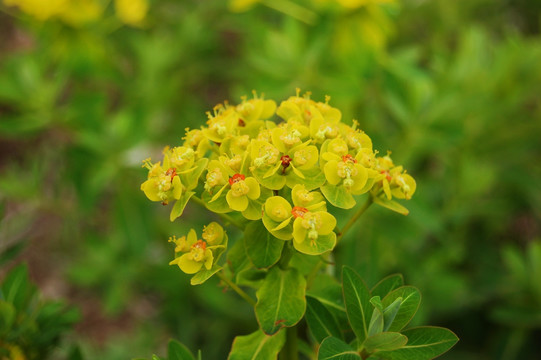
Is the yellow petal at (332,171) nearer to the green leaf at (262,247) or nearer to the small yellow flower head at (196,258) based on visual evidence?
the green leaf at (262,247)

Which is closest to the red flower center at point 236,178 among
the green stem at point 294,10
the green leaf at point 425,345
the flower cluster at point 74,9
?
the green leaf at point 425,345

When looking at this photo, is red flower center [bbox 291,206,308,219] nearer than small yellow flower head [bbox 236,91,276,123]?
Yes

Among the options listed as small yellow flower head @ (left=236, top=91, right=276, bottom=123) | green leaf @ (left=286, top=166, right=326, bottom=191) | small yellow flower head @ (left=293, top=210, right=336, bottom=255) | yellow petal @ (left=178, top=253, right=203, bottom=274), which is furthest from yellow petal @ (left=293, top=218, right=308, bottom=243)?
small yellow flower head @ (left=236, top=91, right=276, bottom=123)

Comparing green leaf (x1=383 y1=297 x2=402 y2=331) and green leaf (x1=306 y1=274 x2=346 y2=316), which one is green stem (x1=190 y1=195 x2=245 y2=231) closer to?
green leaf (x1=306 y1=274 x2=346 y2=316)

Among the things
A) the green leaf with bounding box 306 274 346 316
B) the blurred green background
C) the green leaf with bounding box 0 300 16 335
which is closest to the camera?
the green leaf with bounding box 306 274 346 316

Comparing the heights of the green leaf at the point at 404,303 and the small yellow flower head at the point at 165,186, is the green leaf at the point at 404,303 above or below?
below

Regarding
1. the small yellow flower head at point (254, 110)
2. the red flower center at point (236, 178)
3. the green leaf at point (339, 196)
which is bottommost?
the red flower center at point (236, 178)

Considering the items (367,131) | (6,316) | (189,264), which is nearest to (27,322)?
(6,316)
